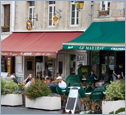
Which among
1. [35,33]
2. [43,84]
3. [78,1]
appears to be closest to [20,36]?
[35,33]

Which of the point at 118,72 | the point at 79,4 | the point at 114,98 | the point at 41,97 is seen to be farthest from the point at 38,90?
the point at 79,4

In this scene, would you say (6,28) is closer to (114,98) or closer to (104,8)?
(104,8)

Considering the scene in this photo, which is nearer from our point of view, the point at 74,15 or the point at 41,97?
the point at 41,97

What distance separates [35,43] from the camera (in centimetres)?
2628

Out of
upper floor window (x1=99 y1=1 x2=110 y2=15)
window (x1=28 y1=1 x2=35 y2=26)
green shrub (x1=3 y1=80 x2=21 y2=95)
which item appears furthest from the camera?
window (x1=28 y1=1 x2=35 y2=26)

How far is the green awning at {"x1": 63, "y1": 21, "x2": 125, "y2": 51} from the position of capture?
2106cm

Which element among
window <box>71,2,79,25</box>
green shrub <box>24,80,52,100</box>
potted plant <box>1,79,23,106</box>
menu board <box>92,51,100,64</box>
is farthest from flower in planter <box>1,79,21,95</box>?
window <box>71,2,79,25</box>

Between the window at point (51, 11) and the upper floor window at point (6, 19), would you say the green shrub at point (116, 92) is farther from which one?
the upper floor window at point (6, 19)

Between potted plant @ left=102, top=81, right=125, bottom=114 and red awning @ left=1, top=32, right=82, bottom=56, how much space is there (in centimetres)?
829

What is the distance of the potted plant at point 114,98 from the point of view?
15.5 meters

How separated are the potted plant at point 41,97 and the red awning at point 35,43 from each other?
6.09 metres

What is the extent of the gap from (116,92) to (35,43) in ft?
37.0

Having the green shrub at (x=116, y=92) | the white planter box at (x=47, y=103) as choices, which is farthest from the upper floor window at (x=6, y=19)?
the green shrub at (x=116, y=92)

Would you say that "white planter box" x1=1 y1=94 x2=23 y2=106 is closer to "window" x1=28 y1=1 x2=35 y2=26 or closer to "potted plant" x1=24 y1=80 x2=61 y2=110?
"potted plant" x1=24 y1=80 x2=61 y2=110
